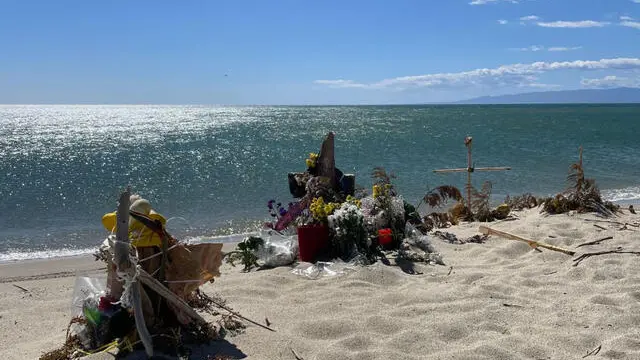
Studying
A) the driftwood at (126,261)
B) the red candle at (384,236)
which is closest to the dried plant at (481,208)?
the red candle at (384,236)

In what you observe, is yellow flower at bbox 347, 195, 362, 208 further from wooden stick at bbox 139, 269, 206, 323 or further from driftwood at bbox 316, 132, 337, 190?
wooden stick at bbox 139, 269, 206, 323

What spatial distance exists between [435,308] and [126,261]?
2950 millimetres

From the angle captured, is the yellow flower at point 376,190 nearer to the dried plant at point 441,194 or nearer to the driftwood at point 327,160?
the driftwood at point 327,160

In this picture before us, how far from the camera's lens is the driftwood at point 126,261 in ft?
14.1

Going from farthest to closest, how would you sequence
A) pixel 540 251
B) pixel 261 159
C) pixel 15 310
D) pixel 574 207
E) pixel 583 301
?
1. pixel 261 159
2. pixel 574 207
3. pixel 540 251
4. pixel 15 310
5. pixel 583 301

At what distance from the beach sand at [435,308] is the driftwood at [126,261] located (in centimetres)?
79

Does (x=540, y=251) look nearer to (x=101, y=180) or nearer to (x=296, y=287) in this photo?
(x=296, y=287)

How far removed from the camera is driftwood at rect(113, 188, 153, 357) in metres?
4.29

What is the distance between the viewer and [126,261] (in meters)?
4.32

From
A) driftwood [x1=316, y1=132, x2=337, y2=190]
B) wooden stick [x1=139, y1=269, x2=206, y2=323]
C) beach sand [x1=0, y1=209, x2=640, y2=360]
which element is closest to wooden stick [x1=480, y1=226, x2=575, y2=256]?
beach sand [x1=0, y1=209, x2=640, y2=360]

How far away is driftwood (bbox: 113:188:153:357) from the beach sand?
0.79m

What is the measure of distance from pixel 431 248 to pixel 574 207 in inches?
140

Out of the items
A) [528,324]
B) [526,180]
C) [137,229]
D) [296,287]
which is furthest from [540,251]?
[526,180]

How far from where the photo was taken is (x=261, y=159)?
30.6 metres
